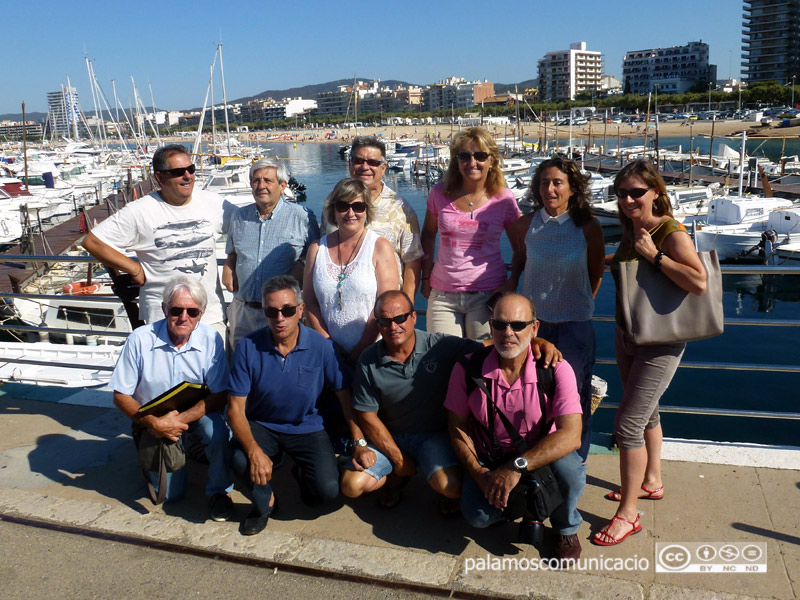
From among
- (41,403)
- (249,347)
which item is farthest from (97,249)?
(41,403)

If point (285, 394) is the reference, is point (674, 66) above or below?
above

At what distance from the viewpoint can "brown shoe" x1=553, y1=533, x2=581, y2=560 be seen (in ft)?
9.26

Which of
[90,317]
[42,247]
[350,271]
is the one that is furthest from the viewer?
[42,247]

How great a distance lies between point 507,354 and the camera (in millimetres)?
2904

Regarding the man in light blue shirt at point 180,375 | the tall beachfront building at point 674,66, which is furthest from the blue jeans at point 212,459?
the tall beachfront building at point 674,66

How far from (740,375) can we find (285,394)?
52.1ft

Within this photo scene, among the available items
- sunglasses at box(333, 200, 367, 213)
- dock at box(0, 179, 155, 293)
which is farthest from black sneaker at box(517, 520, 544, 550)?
dock at box(0, 179, 155, 293)

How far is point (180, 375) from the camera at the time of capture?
3.48 meters

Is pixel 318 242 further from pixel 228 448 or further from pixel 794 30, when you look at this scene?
→ pixel 794 30

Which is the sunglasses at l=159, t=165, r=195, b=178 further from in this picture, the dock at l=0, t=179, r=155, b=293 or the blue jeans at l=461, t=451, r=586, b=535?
the dock at l=0, t=179, r=155, b=293

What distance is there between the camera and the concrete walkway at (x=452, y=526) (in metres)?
2.67

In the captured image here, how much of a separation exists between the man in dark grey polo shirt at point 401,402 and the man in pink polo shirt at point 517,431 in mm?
207

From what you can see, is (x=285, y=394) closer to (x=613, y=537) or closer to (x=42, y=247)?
(x=613, y=537)

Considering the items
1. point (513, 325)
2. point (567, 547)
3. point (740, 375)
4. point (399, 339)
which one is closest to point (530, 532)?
point (567, 547)
